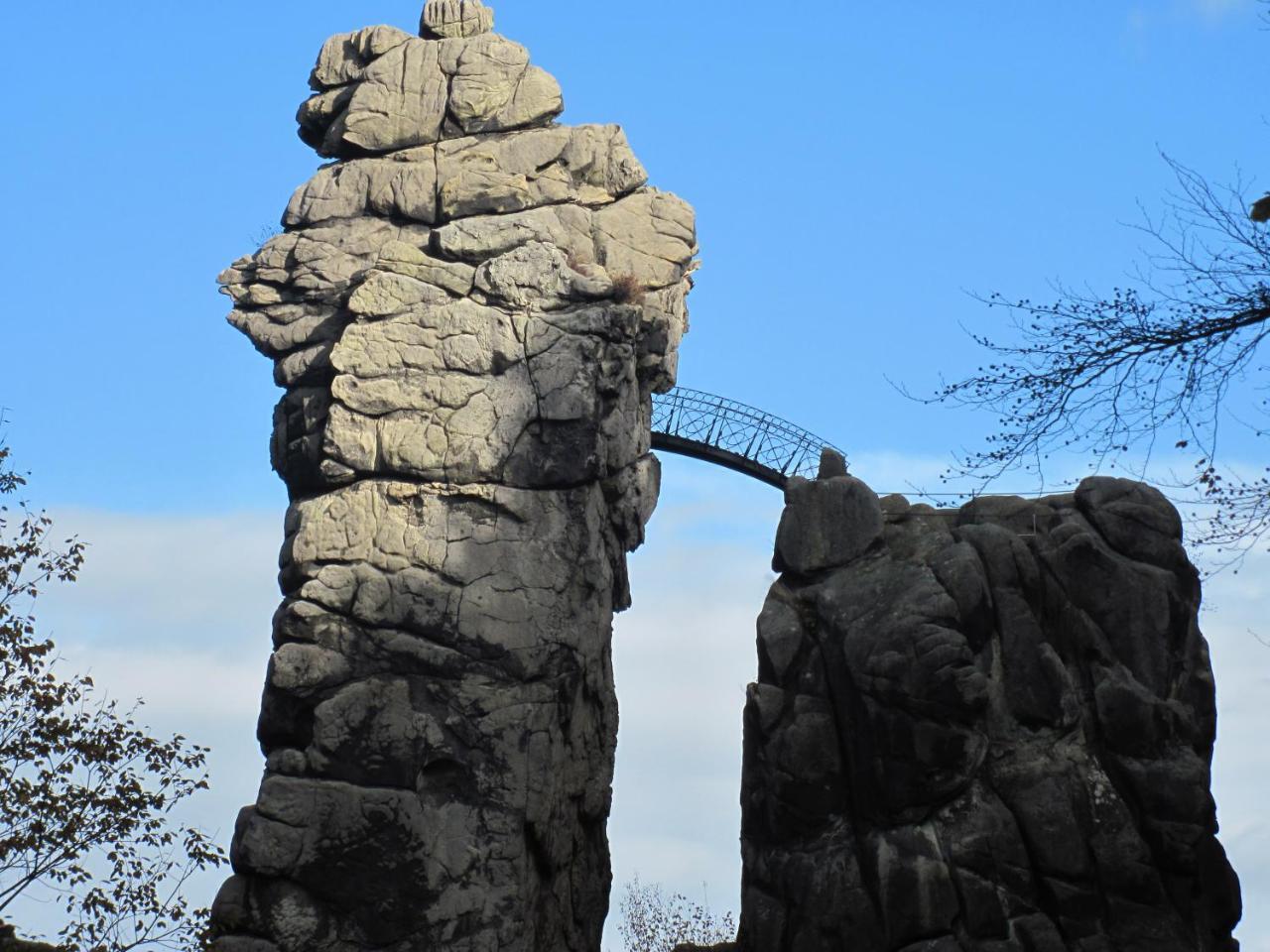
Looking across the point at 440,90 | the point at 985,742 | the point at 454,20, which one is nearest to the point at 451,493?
the point at 440,90

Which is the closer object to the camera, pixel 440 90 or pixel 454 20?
pixel 440 90

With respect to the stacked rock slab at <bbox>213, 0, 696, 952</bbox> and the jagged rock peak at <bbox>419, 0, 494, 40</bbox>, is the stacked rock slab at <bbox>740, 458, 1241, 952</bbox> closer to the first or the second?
the stacked rock slab at <bbox>213, 0, 696, 952</bbox>

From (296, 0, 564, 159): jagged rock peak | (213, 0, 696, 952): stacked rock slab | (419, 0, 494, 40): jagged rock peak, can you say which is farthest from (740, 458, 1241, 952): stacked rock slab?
(419, 0, 494, 40): jagged rock peak

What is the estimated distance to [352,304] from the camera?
2766 cm

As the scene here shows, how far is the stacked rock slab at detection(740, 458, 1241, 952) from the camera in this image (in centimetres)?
2278

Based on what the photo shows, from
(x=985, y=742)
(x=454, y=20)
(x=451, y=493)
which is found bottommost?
(x=985, y=742)

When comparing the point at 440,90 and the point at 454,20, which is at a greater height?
the point at 454,20

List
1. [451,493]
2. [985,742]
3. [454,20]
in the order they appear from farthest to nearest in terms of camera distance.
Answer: [454,20], [451,493], [985,742]

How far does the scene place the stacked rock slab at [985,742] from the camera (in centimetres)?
2278

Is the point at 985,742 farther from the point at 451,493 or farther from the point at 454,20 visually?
the point at 454,20

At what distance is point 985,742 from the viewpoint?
76.2ft

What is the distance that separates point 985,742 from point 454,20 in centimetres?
1248

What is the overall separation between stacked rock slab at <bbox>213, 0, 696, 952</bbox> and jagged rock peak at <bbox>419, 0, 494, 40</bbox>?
0.03m

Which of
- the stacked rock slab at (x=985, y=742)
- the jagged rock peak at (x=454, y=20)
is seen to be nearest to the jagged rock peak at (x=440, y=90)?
the jagged rock peak at (x=454, y=20)
